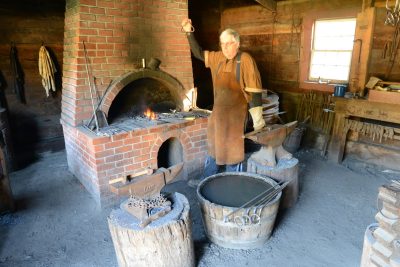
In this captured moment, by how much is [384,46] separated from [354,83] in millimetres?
674

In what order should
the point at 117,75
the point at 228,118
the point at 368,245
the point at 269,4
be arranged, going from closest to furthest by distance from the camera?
the point at 368,245 → the point at 228,118 → the point at 117,75 → the point at 269,4

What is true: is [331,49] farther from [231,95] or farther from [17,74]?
[17,74]

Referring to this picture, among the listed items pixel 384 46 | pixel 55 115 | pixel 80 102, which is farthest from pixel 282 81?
pixel 55 115

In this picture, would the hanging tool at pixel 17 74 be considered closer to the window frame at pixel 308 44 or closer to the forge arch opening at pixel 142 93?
the forge arch opening at pixel 142 93

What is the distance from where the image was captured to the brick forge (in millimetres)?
3615

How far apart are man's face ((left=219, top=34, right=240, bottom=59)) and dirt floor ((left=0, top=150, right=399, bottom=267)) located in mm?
1844

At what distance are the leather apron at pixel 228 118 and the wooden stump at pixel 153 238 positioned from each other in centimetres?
112

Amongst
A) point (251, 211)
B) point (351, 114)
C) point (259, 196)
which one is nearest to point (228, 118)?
point (259, 196)

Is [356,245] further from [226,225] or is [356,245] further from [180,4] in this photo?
[180,4]

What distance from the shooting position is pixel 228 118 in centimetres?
325

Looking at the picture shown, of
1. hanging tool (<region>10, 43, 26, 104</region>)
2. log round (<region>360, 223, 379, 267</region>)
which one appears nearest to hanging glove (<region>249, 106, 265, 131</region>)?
log round (<region>360, 223, 379, 267</region>)

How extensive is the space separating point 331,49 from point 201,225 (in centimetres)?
396

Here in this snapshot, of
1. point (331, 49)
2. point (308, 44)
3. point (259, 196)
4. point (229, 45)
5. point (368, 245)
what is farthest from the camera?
point (308, 44)

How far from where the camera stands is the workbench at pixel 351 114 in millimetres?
4241
